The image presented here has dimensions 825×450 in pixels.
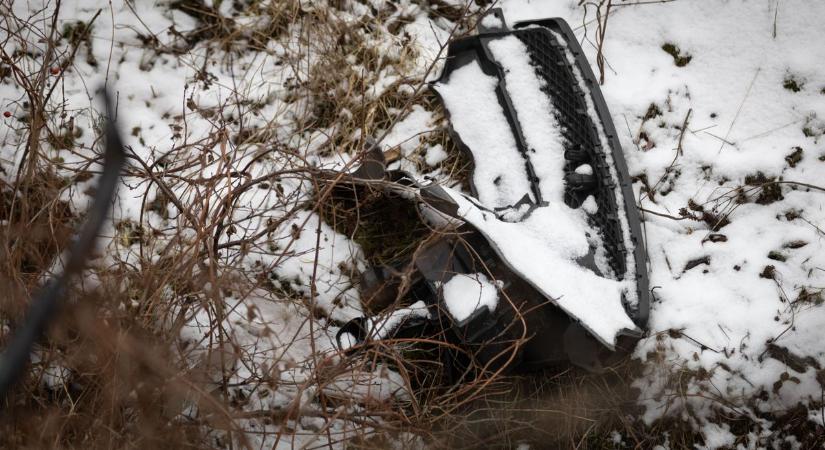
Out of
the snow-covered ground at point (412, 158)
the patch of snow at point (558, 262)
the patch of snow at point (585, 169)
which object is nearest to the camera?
the patch of snow at point (558, 262)

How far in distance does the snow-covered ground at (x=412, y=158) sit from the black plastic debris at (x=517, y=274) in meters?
0.25

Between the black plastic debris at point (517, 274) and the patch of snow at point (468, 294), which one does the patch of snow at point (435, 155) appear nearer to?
the black plastic debris at point (517, 274)

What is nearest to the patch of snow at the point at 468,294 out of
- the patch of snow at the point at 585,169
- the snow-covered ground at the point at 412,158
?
the snow-covered ground at the point at 412,158

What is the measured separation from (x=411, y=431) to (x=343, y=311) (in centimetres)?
72

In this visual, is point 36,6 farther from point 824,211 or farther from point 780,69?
point 824,211

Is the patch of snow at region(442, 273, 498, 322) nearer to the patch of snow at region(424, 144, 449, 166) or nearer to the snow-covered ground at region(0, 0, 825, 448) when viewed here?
the snow-covered ground at region(0, 0, 825, 448)

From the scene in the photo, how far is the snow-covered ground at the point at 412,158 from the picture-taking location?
272 cm

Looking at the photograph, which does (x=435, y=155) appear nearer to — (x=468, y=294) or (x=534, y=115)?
(x=534, y=115)

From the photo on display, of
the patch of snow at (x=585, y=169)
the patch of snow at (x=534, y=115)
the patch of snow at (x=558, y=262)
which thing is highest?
the patch of snow at (x=534, y=115)

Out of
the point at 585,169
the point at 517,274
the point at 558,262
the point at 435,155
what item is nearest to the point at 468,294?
the point at 517,274

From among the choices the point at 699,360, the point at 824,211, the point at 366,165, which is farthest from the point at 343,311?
the point at 824,211

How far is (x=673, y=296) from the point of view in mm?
2848

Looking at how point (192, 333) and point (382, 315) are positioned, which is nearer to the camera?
point (382, 315)

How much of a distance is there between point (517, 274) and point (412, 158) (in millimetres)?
1011
